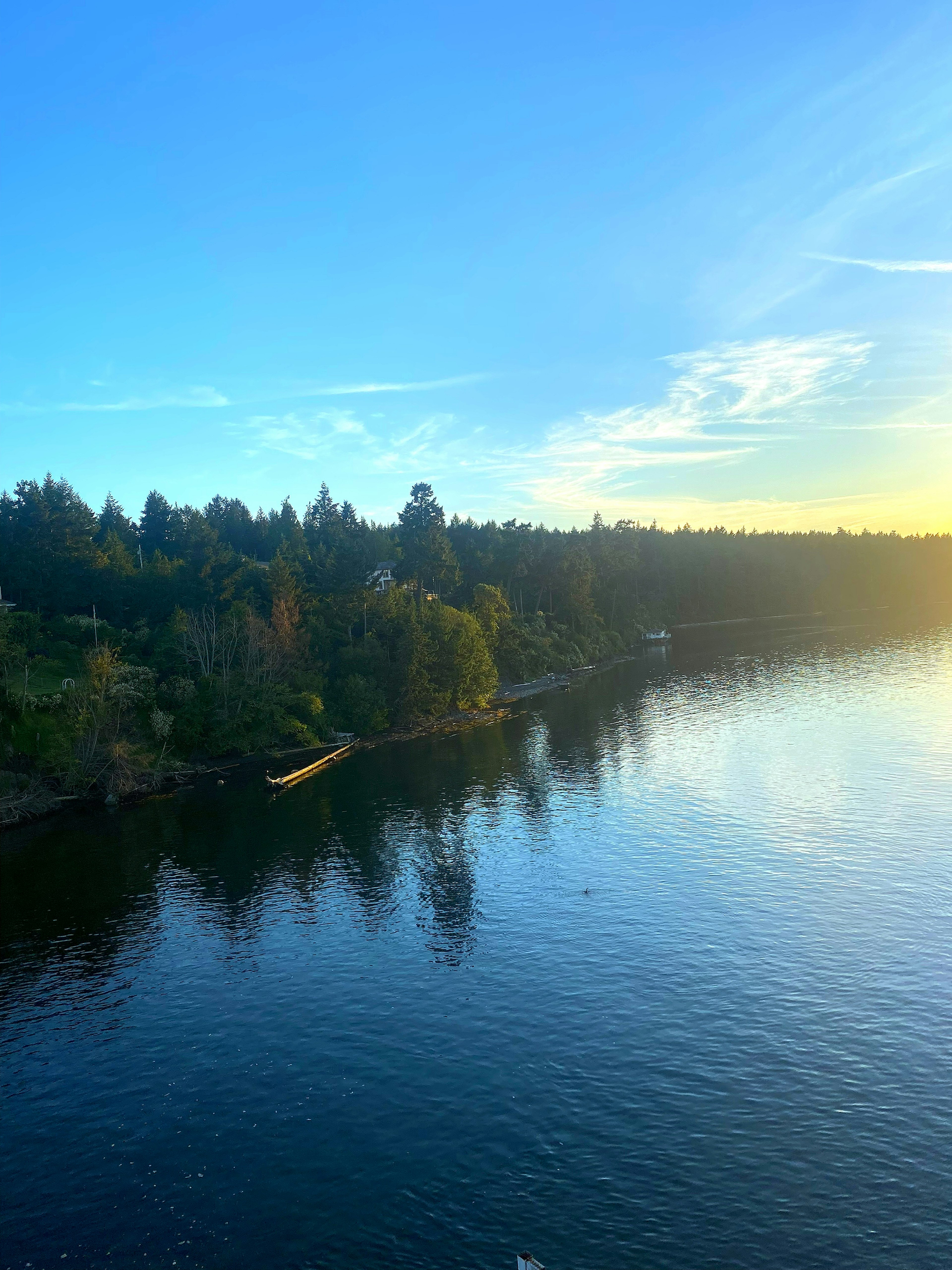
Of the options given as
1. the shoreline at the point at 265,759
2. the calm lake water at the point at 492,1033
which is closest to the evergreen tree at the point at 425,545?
the shoreline at the point at 265,759

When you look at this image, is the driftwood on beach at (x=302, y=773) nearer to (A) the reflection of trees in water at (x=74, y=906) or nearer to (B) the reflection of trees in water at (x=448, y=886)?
(A) the reflection of trees in water at (x=74, y=906)

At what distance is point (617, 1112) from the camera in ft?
101

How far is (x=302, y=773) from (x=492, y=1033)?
187 feet

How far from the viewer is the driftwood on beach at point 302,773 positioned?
85500 millimetres

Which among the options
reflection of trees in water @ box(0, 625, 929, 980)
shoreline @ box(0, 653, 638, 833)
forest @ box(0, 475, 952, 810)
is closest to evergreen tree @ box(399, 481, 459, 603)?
forest @ box(0, 475, 952, 810)

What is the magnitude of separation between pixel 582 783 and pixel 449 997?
1690 inches

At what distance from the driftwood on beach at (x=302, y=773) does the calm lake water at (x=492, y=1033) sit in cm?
888

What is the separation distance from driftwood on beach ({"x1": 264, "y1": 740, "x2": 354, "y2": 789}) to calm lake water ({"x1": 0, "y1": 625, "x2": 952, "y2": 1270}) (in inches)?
350

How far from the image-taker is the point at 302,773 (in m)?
90.1

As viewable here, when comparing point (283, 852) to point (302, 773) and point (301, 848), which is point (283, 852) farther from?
point (302, 773)

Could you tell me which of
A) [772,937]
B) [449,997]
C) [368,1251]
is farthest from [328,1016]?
[772,937]

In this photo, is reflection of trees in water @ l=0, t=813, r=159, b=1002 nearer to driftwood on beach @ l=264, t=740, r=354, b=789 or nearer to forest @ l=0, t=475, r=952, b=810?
forest @ l=0, t=475, r=952, b=810

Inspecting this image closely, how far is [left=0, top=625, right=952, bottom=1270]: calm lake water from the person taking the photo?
26.0m

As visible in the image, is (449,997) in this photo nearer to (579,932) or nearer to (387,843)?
(579,932)
